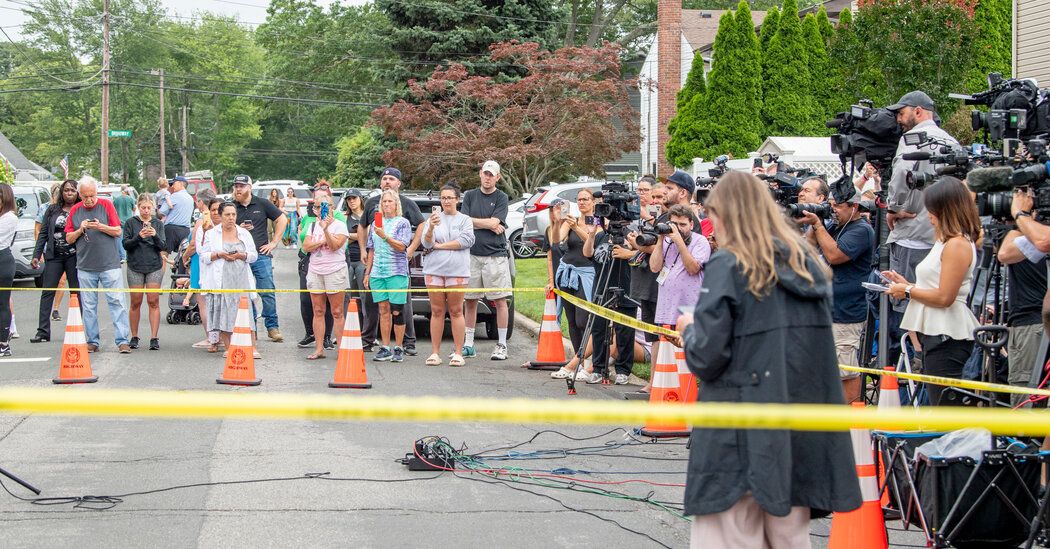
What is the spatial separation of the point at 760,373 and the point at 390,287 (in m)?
8.67

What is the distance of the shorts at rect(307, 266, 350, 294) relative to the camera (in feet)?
42.0

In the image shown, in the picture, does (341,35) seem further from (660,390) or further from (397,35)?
(660,390)

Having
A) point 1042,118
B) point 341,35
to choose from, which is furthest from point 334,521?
point 341,35

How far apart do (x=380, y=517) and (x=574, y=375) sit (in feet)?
14.4

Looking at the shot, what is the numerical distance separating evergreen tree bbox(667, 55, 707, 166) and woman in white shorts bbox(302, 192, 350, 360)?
21.5 m

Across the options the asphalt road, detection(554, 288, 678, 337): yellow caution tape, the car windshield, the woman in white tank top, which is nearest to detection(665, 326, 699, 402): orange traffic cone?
detection(554, 288, 678, 337): yellow caution tape

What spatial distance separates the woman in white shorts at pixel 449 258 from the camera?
12.4 m

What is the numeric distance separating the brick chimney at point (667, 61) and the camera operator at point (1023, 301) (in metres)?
32.4

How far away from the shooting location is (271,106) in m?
81.1

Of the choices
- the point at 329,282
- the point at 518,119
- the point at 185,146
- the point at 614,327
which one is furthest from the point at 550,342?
the point at 185,146

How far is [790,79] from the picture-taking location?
3144 cm

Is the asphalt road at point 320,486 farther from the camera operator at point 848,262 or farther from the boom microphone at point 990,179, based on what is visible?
the boom microphone at point 990,179

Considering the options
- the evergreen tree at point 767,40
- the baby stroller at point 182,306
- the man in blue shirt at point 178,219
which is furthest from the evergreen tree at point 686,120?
the baby stroller at point 182,306

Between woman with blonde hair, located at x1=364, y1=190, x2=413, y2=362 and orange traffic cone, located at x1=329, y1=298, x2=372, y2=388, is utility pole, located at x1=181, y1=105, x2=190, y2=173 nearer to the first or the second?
woman with blonde hair, located at x1=364, y1=190, x2=413, y2=362
